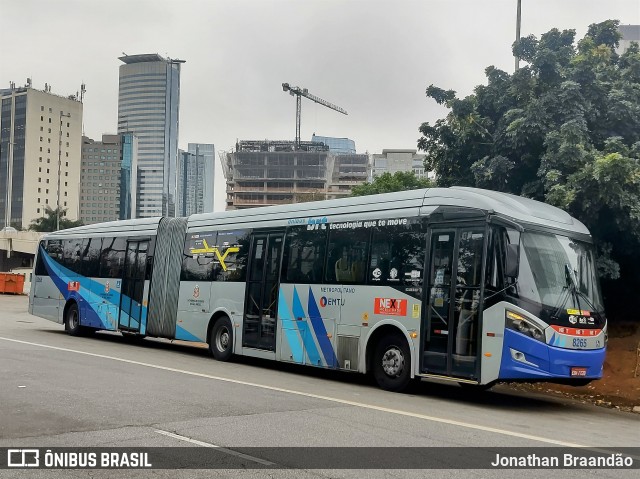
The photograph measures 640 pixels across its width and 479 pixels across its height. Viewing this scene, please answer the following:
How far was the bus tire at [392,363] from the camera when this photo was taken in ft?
41.3

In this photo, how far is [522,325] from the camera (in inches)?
436

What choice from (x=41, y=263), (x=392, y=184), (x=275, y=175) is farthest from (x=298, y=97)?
(x=41, y=263)

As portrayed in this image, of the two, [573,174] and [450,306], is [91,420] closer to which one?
[450,306]

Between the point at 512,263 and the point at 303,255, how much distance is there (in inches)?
202

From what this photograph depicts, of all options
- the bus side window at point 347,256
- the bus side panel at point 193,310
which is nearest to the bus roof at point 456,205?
the bus side window at point 347,256

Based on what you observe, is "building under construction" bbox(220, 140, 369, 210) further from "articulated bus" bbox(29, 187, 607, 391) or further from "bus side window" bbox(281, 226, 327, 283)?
"bus side window" bbox(281, 226, 327, 283)

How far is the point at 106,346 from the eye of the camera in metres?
19.7

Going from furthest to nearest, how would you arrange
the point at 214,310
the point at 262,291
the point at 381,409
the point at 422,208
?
the point at 214,310 < the point at 262,291 < the point at 422,208 < the point at 381,409

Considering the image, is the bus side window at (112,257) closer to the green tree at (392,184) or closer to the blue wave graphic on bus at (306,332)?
the blue wave graphic on bus at (306,332)

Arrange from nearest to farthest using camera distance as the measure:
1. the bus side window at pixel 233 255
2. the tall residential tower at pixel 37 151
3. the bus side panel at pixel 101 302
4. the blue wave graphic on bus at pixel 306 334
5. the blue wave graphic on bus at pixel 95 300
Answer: the blue wave graphic on bus at pixel 306 334 < the bus side window at pixel 233 255 < the blue wave graphic on bus at pixel 95 300 < the bus side panel at pixel 101 302 < the tall residential tower at pixel 37 151

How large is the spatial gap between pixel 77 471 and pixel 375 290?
7552 millimetres

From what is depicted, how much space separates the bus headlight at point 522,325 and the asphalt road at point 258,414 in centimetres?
121

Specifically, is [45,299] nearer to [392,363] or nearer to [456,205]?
[392,363]

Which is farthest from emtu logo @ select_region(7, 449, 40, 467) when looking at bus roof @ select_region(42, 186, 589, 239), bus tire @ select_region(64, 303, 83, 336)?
bus tire @ select_region(64, 303, 83, 336)
